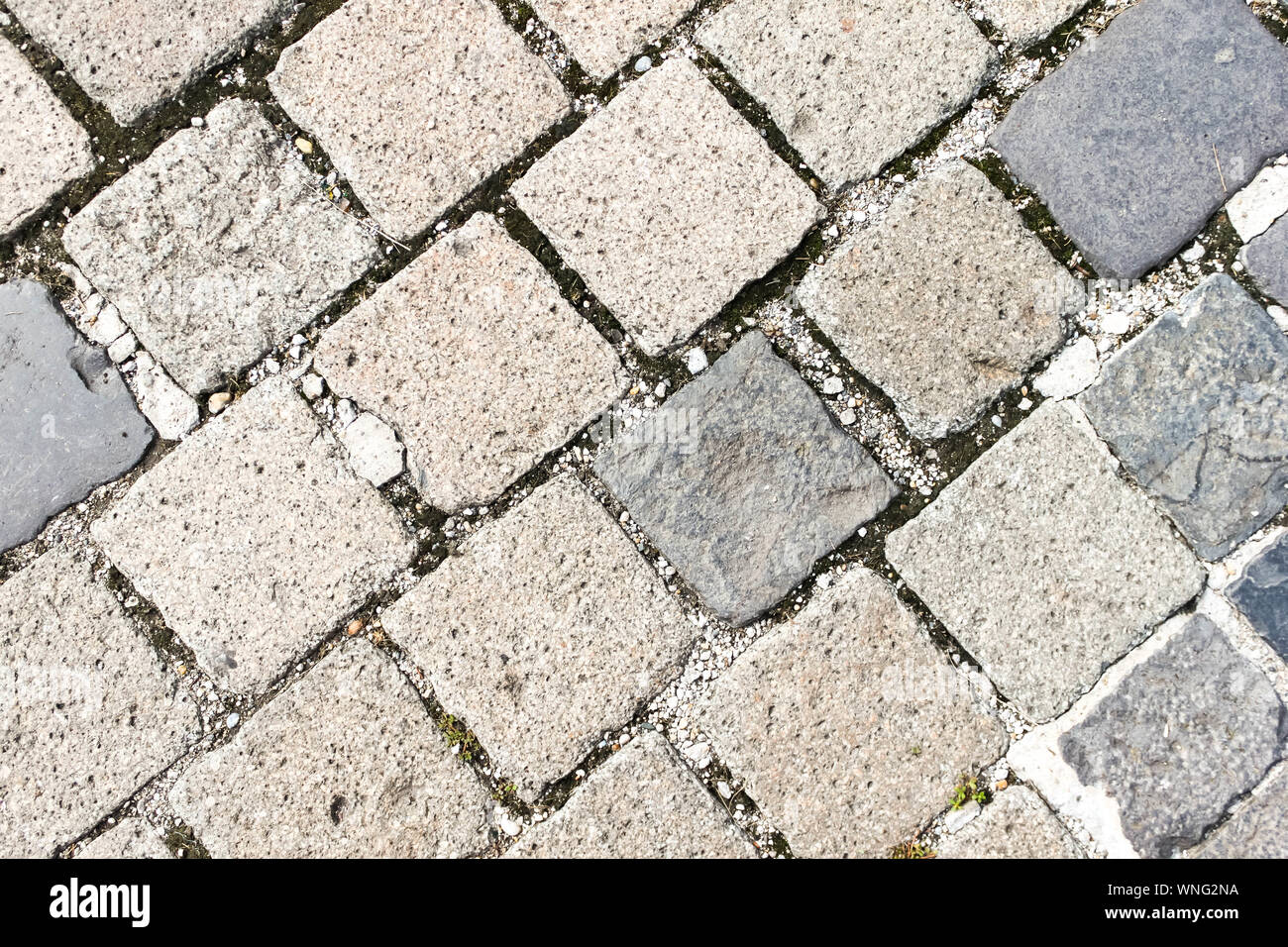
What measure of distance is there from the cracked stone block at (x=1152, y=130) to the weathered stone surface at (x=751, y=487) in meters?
0.71

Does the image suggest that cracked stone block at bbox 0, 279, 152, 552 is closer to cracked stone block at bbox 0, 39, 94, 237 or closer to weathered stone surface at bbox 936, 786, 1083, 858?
cracked stone block at bbox 0, 39, 94, 237

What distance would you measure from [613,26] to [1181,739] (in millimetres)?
1994

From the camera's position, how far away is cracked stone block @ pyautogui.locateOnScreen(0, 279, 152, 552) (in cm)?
202

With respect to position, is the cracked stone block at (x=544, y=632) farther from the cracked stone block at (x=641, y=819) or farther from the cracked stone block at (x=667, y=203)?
the cracked stone block at (x=667, y=203)

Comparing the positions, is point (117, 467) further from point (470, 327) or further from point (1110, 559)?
point (1110, 559)

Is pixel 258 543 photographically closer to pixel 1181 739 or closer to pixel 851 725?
pixel 851 725

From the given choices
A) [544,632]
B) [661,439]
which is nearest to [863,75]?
[661,439]

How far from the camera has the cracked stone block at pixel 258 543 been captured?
6.49 feet

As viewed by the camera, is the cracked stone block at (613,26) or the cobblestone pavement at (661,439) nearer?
the cobblestone pavement at (661,439)

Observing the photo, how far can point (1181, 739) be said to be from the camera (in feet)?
6.17

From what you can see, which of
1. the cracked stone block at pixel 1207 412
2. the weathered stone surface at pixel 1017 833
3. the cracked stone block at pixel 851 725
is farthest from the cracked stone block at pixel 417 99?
the weathered stone surface at pixel 1017 833

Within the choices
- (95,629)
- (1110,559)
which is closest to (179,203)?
(95,629)

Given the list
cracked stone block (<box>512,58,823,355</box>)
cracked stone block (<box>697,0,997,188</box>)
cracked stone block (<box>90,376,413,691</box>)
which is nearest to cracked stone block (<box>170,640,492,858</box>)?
cracked stone block (<box>90,376,413,691</box>)
